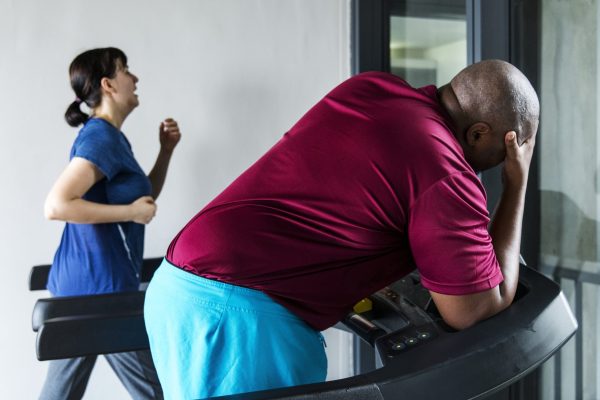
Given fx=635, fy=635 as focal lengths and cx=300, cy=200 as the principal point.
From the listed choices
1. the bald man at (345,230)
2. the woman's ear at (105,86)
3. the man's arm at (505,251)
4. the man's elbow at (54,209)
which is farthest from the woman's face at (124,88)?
the man's arm at (505,251)

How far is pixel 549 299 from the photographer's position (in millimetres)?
949

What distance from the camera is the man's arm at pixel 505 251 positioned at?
3.01 ft

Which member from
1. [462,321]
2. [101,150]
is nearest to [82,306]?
[101,150]

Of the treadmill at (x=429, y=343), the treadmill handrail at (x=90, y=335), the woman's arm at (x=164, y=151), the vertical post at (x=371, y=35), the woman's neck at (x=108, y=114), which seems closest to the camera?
the treadmill at (x=429, y=343)

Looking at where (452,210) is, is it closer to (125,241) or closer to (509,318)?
(509,318)

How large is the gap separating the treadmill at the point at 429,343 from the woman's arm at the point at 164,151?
1132 mm

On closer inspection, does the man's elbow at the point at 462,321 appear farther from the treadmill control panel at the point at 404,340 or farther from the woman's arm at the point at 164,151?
the woman's arm at the point at 164,151

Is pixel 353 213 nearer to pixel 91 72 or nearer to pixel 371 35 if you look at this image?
pixel 91 72

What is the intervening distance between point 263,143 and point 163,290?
1.75 meters

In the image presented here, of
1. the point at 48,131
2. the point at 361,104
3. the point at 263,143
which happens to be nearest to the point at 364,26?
the point at 263,143

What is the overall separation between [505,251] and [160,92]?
1.92 m

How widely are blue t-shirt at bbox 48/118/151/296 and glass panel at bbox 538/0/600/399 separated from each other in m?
1.20

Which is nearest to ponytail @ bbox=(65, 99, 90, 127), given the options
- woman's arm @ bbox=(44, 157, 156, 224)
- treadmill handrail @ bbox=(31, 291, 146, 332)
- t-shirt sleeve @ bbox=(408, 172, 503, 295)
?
woman's arm @ bbox=(44, 157, 156, 224)

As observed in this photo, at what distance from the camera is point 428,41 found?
7.95 ft
